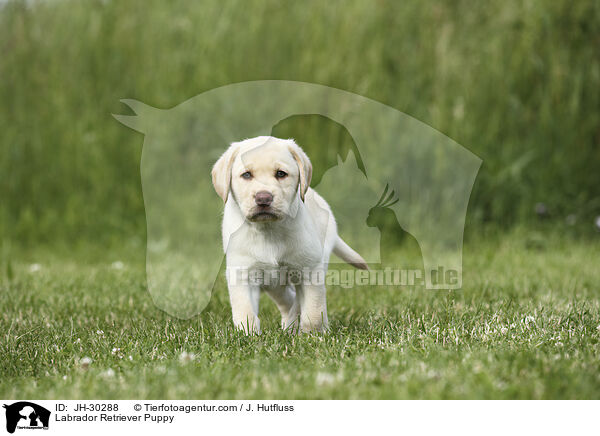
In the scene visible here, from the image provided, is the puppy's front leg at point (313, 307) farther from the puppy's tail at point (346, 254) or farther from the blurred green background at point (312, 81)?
the blurred green background at point (312, 81)

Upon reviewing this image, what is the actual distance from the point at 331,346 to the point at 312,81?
4156 mm

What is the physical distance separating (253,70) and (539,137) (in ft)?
8.90

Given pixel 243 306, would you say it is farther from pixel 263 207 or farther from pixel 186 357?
pixel 263 207

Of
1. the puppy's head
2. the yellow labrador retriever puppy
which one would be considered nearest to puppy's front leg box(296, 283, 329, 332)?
the yellow labrador retriever puppy

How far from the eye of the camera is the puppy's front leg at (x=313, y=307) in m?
2.99

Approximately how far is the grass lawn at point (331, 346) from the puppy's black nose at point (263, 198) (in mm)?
576

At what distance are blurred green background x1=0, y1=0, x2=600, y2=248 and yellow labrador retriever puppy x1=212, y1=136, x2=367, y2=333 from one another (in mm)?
3154

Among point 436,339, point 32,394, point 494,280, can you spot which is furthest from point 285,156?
point 494,280

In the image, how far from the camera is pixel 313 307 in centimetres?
300

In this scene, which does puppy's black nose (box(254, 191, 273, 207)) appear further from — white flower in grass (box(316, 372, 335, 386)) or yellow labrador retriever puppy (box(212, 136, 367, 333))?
white flower in grass (box(316, 372, 335, 386))

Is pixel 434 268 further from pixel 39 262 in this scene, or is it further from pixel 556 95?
pixel 39 262

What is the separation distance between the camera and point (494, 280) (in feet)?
14.5

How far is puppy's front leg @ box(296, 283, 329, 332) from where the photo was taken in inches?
118

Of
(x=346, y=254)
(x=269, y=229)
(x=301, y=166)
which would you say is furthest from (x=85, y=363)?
(x=346, y=254)
